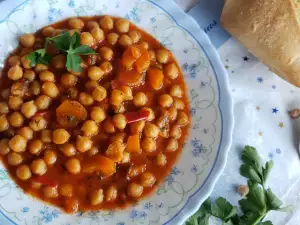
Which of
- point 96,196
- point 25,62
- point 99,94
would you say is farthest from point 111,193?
point 25,62

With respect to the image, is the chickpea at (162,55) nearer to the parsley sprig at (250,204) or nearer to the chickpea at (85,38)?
the chickpea at (85,38)

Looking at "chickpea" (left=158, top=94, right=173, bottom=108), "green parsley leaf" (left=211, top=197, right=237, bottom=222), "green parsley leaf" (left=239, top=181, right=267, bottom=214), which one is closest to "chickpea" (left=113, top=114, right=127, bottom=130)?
"chickpea" (left=158, top=94, right=173, bottom=108)

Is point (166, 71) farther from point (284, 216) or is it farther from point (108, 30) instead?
point (284, 216)

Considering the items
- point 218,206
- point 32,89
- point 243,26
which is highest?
point 243,26

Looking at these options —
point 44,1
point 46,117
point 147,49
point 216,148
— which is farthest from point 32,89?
point 216,148

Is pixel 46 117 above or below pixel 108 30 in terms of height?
below

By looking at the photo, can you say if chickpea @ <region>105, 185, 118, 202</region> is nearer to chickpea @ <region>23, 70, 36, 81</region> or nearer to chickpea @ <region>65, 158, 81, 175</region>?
chickpea @ <region>65, 158, 81, 175</region>
